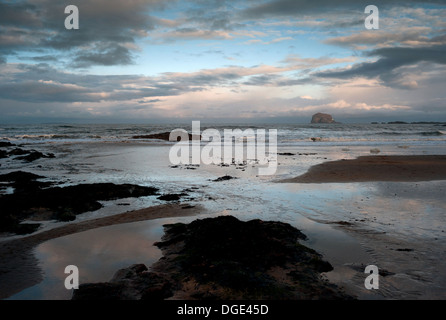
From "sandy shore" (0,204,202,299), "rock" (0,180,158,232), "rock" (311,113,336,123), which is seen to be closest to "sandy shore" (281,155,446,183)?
"sandy shore" (0,204,202,299)

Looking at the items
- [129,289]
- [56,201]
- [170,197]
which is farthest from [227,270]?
[56,201]

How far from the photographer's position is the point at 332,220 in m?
7.51

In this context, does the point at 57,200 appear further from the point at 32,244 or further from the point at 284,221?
the point at 284,221

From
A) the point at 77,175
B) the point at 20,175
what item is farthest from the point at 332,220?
the point at 20,175

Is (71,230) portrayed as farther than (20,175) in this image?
No

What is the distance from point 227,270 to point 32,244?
4339 mm

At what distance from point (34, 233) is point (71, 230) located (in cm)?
79

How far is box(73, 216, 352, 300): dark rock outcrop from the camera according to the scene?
3.93 metres

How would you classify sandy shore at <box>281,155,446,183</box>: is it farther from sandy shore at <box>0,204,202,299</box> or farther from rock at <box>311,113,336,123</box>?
rock at <box>311,113,336,123</box>

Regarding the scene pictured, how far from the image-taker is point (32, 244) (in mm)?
5992

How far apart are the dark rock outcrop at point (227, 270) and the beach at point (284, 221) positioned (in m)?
0.38

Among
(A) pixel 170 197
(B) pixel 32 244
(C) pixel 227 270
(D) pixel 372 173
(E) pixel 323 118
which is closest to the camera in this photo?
(C) pixel 227 270

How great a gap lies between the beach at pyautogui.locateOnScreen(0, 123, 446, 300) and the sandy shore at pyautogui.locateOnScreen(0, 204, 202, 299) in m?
0.02
